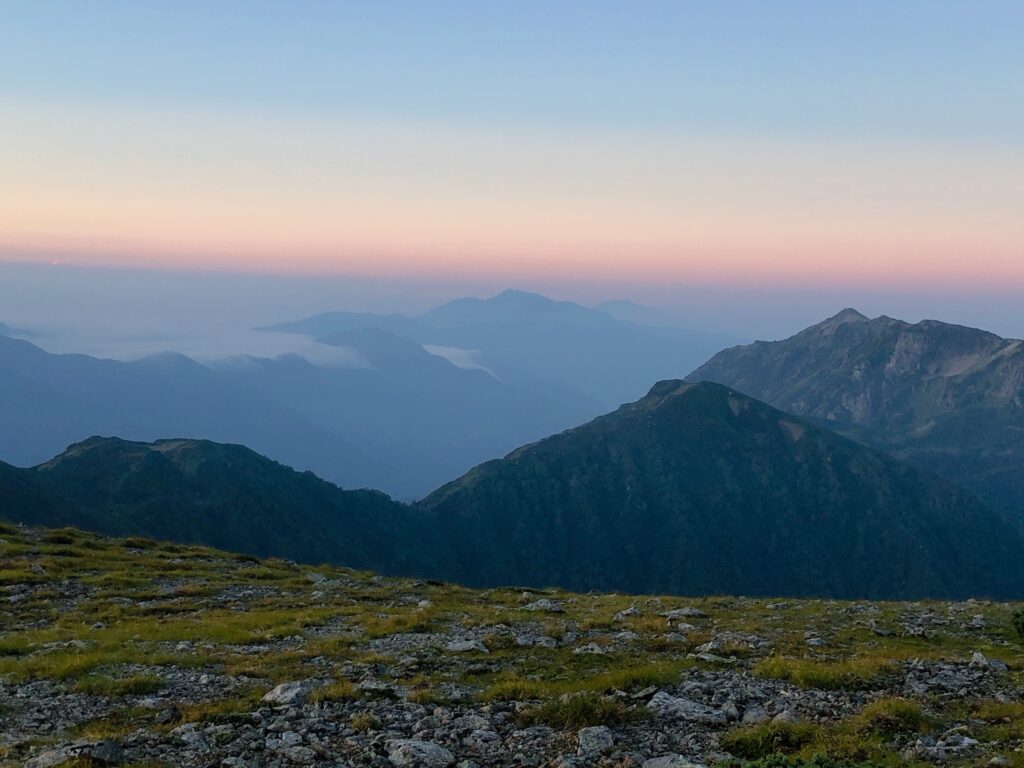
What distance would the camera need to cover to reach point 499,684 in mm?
15258

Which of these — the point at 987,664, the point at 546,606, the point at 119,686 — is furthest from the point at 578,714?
the point at 546,606

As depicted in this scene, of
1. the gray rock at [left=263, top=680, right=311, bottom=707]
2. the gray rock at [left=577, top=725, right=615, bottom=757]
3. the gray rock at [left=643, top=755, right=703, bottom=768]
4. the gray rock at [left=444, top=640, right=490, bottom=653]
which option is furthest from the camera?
the gray rock at [left=444, top=640, right=490, bottom=653]

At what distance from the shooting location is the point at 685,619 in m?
23.9

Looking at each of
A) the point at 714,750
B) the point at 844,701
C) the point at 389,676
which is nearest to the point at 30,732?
the point at 389,676

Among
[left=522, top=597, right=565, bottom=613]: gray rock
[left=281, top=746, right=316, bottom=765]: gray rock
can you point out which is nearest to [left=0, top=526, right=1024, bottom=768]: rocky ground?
[left=281, top=746, right=316, bottom=765]: gray rock

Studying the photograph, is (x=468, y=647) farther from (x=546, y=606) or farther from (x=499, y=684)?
(x=546, y=606)

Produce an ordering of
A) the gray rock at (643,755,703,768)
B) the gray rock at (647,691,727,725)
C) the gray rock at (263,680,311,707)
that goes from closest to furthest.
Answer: the gray rock at (643,755,703,768), the gray rock at (647,691,727,725), the gray rock at (263,680,311,707)

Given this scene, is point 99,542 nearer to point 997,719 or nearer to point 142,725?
point 142,725

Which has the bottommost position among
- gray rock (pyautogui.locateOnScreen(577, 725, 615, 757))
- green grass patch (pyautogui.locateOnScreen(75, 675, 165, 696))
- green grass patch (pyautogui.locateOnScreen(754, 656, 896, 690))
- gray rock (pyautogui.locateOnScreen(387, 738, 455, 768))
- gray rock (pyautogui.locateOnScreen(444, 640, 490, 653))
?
gray rock (pyautogui.locateOnScreen(444, 640, 490, 653))

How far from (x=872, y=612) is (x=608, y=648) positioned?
13028 millimetres

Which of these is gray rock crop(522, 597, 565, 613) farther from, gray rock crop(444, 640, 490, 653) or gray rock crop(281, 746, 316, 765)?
gray rock crop(281, 746, 316, 765)

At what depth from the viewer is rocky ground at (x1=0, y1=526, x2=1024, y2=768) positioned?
12.1 meters

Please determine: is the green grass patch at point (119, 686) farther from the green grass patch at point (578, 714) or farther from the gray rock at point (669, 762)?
the gray rock at point (669, 762)

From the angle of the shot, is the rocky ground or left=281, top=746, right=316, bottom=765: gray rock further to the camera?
the rocky ground
